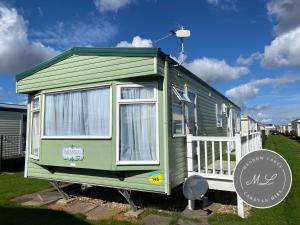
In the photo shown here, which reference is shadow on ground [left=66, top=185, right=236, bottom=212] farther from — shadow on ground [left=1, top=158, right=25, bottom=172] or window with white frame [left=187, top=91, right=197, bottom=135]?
shadow on ground [left=1, top=158, right=25, bottom=172]

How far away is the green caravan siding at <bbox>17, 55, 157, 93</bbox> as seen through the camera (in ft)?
21.0

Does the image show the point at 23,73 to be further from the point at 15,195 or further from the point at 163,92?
the point at 163,92

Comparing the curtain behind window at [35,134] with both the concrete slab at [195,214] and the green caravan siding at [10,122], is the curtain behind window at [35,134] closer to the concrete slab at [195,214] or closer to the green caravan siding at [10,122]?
the concrete slab at [195,214]

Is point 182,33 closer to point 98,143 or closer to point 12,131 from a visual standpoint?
point 98,143

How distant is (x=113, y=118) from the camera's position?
6.65 meters

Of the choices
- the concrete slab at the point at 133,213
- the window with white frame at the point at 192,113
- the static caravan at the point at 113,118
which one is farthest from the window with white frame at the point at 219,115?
the concrete slab at the point at 133,213

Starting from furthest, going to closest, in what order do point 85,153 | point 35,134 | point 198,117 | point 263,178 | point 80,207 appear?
point 198,117 → point 35,134 → point 80,207 → point 85,153 → point 263,178

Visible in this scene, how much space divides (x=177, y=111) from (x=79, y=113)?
2.25m

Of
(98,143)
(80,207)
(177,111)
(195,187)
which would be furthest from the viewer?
(80,207)

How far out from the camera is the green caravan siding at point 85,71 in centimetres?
640

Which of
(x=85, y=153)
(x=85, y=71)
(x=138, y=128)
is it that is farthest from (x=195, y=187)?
(x=85, y=71)

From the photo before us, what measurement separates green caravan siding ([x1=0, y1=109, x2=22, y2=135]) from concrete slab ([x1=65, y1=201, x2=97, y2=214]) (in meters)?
8.56

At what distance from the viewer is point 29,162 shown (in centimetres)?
873

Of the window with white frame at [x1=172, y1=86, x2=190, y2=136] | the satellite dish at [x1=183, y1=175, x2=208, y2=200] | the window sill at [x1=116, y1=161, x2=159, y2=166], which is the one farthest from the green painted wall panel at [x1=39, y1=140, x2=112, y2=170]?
the satellite dish at [x1=183, y1=175, x2=208, y2=200]
